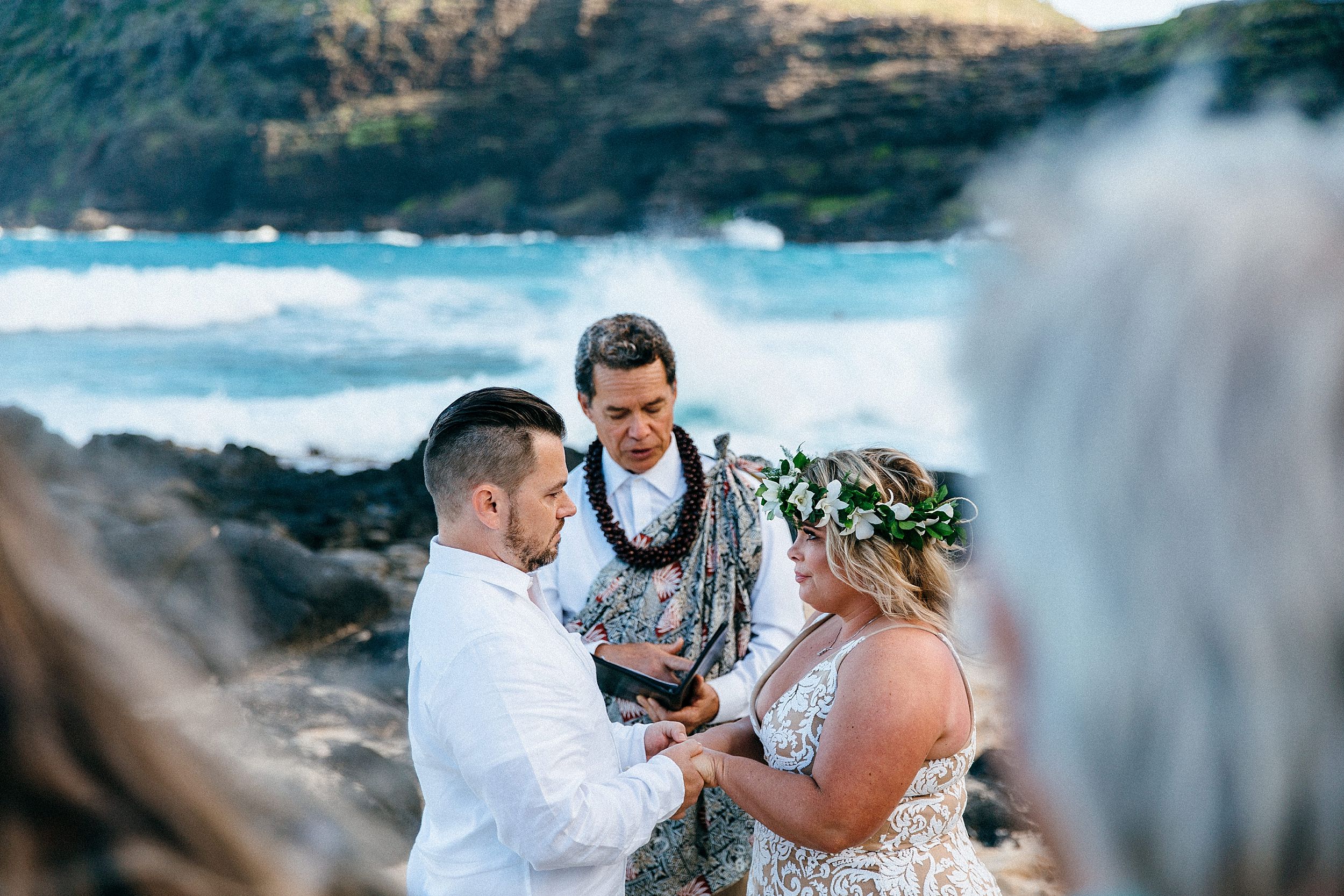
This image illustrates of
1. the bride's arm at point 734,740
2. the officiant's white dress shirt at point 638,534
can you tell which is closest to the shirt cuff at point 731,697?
the officiant's white dress shirt at point 638,534

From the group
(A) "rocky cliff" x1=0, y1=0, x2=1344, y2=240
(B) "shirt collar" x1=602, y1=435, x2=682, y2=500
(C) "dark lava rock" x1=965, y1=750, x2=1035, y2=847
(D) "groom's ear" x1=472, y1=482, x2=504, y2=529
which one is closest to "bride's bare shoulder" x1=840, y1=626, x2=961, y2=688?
(D) "groom's ear" x1=472, y1=482, x2=504, y2=529

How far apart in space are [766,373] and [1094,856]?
62.9 feet

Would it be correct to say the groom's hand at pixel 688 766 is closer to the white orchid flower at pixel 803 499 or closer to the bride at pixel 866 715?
the bride at pixel 866 715

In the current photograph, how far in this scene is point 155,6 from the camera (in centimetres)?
5019

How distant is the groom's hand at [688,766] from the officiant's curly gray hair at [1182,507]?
1.67 meters

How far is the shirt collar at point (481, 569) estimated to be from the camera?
7.41 feet

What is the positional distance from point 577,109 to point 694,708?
277 ft

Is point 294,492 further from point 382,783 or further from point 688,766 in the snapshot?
point 688,766

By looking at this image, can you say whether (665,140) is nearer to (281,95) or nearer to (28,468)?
(281,95)

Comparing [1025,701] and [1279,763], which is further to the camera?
[1025,701]

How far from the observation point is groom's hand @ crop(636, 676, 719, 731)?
2955mm

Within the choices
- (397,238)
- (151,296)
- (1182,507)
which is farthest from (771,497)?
(397,238)

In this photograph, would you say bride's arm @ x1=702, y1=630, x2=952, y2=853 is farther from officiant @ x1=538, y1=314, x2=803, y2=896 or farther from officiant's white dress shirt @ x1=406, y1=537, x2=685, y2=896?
officiant @ x1=538, y1=314, x2=803, y2=896

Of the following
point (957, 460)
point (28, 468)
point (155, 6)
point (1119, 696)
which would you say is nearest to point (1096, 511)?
point (1119, 696)
